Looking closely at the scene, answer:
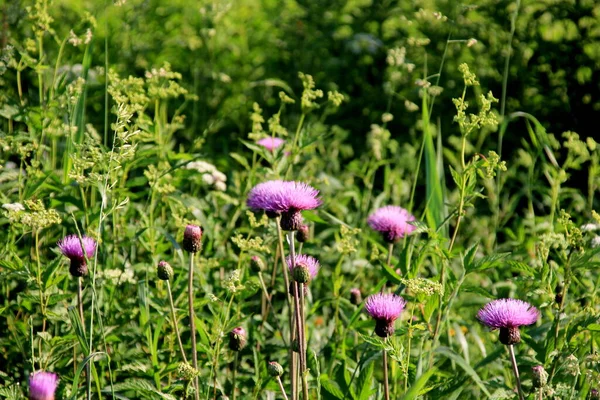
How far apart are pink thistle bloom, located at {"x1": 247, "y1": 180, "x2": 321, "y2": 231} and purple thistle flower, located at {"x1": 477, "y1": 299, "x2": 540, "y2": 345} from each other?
0.51 meters

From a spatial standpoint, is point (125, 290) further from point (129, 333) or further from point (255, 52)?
point (255, 52)

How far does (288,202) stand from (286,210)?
2 cm

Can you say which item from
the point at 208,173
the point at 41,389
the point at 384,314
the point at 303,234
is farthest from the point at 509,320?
the point at 208,173

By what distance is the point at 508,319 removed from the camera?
1.94 meters

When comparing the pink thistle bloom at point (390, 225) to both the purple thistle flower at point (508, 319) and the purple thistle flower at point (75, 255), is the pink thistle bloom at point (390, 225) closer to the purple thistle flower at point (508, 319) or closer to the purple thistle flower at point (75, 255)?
the purple thistle flower at point (508, 319)

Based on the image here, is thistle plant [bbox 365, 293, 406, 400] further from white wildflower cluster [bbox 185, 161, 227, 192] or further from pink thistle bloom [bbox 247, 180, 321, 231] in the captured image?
white wildflower cluster [bbox 185, 161, 227, 192]

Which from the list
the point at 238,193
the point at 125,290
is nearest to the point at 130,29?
the point at 238,193

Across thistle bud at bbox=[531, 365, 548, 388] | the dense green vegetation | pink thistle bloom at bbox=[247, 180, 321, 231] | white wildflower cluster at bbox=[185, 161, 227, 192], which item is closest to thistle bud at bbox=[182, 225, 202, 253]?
the dense green vegetation

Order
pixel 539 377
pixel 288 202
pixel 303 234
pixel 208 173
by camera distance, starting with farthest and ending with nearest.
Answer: pixel 208 173 < pixel 303 234 < pixel 288 202 < pixel 539 377

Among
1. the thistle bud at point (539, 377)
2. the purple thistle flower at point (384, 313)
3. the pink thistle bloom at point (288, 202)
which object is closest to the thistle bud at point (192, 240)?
the pink thistle bloom at point (288, 202)

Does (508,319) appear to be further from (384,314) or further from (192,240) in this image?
(192,240)

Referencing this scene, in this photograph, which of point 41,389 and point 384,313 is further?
point 384,313

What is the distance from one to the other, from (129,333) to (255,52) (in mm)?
2553

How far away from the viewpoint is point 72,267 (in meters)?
2.07
